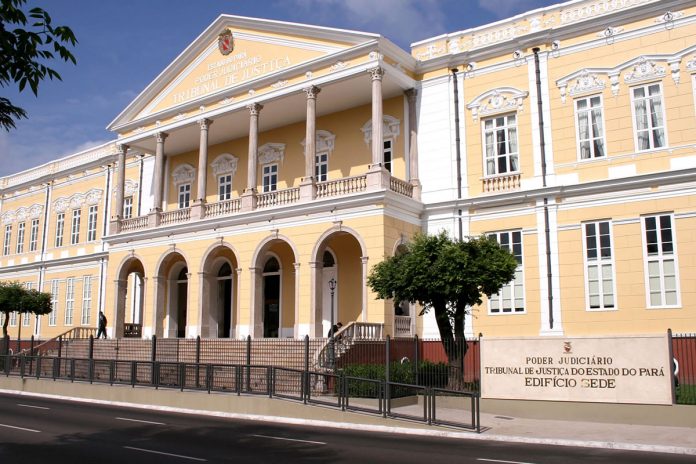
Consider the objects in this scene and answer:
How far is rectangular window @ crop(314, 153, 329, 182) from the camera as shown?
27.8 meters

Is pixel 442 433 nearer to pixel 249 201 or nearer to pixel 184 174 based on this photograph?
pixel 249 201

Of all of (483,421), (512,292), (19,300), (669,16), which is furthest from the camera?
(19,300)

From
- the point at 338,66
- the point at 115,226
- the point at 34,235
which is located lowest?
the point at 115,226

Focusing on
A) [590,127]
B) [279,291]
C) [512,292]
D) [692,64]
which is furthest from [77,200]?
[692,64]

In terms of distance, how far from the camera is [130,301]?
113 ft

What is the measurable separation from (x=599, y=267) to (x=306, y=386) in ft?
34.9

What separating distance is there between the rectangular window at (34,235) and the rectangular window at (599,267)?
34.7 meters

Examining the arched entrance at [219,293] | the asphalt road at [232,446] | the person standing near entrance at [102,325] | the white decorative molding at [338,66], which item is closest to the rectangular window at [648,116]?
the white decorative molding at [338,66]

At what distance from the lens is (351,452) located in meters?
11.1

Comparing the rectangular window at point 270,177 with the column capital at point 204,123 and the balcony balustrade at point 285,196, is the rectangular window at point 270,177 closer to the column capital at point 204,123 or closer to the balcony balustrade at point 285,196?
the balcony balustrade at point 285,196

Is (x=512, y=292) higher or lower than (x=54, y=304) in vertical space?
lower

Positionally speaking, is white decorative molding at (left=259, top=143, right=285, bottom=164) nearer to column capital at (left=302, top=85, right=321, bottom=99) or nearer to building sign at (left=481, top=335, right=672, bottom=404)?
column capital at (left=302, top=85, right=321, bottom=99)

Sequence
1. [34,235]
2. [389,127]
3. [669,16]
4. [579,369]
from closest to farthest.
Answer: [579,369] < [669,16] < [389,127] < [34,235]

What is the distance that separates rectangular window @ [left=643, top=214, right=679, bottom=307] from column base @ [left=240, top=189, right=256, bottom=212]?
13.9 metres
